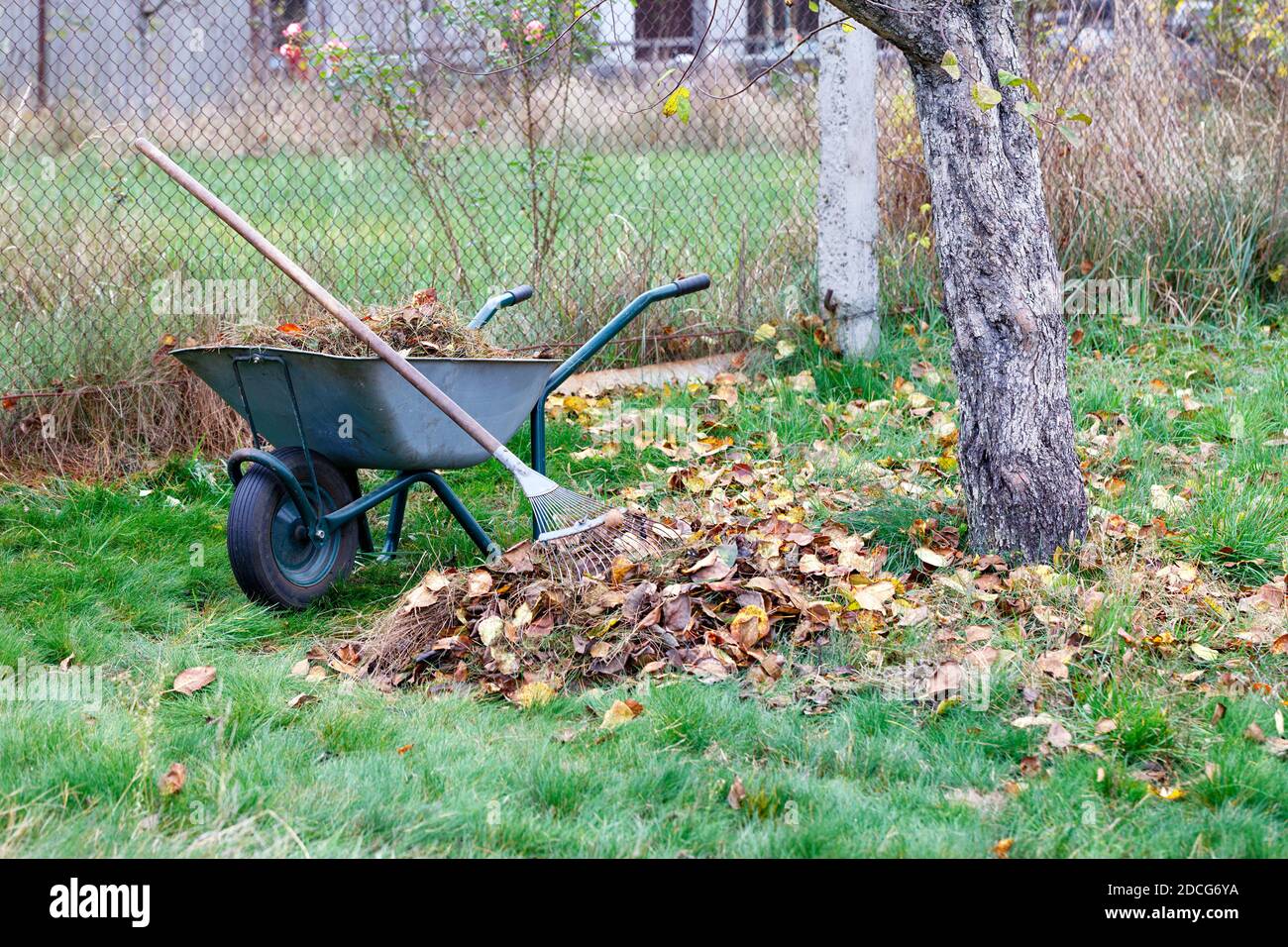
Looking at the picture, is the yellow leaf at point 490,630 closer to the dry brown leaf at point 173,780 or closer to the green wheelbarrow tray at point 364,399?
the green wheelbarrow tray at point 364,399

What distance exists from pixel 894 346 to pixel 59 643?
4.13 meters

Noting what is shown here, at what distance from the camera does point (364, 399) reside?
348 cm

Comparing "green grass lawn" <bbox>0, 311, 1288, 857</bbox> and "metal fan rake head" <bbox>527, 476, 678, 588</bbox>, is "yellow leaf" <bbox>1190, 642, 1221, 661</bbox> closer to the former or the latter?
"green grass lawn" <bbox>0, 311, 1288, 857</bbox>

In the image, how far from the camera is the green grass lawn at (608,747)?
7.62ft

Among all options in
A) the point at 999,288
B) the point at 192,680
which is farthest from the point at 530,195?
the point at 192,680

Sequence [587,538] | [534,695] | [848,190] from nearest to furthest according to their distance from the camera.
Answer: [534,695] < [587,538] < [848,190]

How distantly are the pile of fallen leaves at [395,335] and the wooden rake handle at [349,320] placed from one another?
159mm

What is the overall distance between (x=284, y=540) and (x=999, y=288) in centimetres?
232

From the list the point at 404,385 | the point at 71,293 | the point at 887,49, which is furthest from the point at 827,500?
the point at 887,49

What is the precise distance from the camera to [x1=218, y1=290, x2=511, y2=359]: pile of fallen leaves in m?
3.75

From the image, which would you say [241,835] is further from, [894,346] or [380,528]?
[894,346]

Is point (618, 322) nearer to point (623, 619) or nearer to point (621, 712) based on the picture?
point (623, 619)

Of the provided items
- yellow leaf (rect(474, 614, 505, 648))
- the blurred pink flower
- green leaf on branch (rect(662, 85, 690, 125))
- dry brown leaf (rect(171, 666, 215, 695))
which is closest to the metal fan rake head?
yellow leaf (rect(474, 614, 505, 648))

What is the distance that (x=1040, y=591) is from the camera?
337 cm
